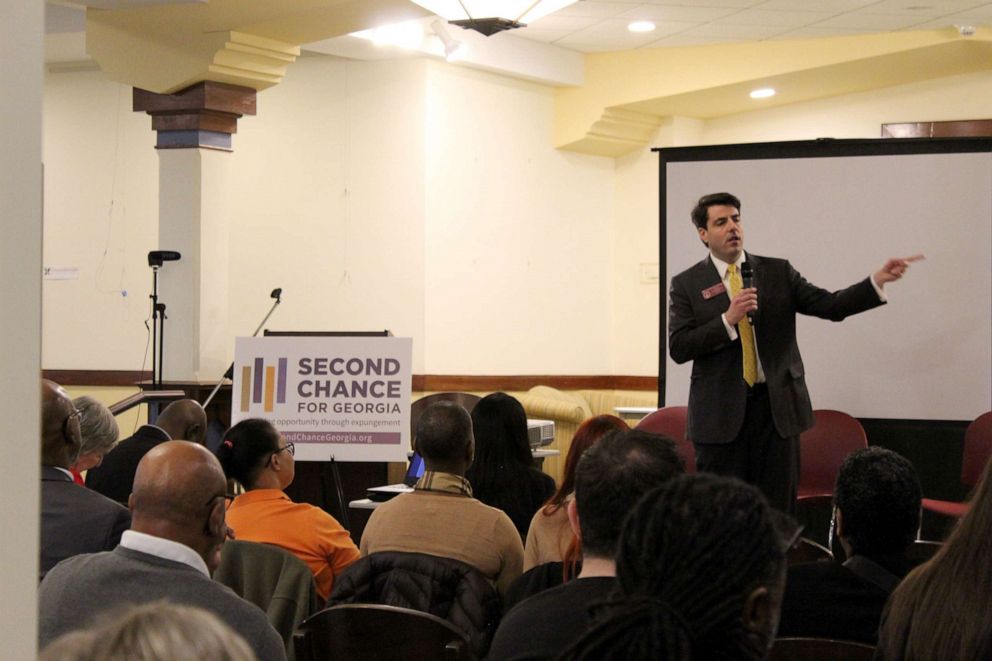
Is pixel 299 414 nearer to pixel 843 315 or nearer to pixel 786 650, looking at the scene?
pixel 843 315

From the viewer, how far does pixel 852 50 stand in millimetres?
8438

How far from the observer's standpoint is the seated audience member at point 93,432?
3865mm

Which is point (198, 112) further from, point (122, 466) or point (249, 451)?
point (249, 451)

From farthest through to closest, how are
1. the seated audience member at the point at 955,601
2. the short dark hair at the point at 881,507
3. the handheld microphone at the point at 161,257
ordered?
1. the handheld microphone at the point at 161,257
2. the short dark hair at the point at 881,507
3. the seated audience member at the point at 955,601

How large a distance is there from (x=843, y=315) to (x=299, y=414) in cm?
260

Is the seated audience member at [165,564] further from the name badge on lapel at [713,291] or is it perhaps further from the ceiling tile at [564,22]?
the ceiling tile at [564,22]

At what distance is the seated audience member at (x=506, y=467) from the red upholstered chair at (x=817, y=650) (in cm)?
184

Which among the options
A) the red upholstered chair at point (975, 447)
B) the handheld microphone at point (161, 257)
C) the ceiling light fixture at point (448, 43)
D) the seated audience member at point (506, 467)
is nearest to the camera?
the seated audience member at point (506, 467)

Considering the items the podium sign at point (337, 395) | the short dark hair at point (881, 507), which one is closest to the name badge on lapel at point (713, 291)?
the podium sign at point (337, 395)

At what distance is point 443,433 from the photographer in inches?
131

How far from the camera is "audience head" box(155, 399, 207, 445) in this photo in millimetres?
4734

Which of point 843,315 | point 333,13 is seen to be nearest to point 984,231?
point 843,315

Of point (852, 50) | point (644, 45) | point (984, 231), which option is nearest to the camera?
point (984, 231)

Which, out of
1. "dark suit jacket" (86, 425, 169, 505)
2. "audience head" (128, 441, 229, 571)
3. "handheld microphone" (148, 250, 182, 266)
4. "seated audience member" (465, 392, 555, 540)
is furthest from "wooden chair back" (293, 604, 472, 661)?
"handheld microphone" (148, 250, 182, 266)
